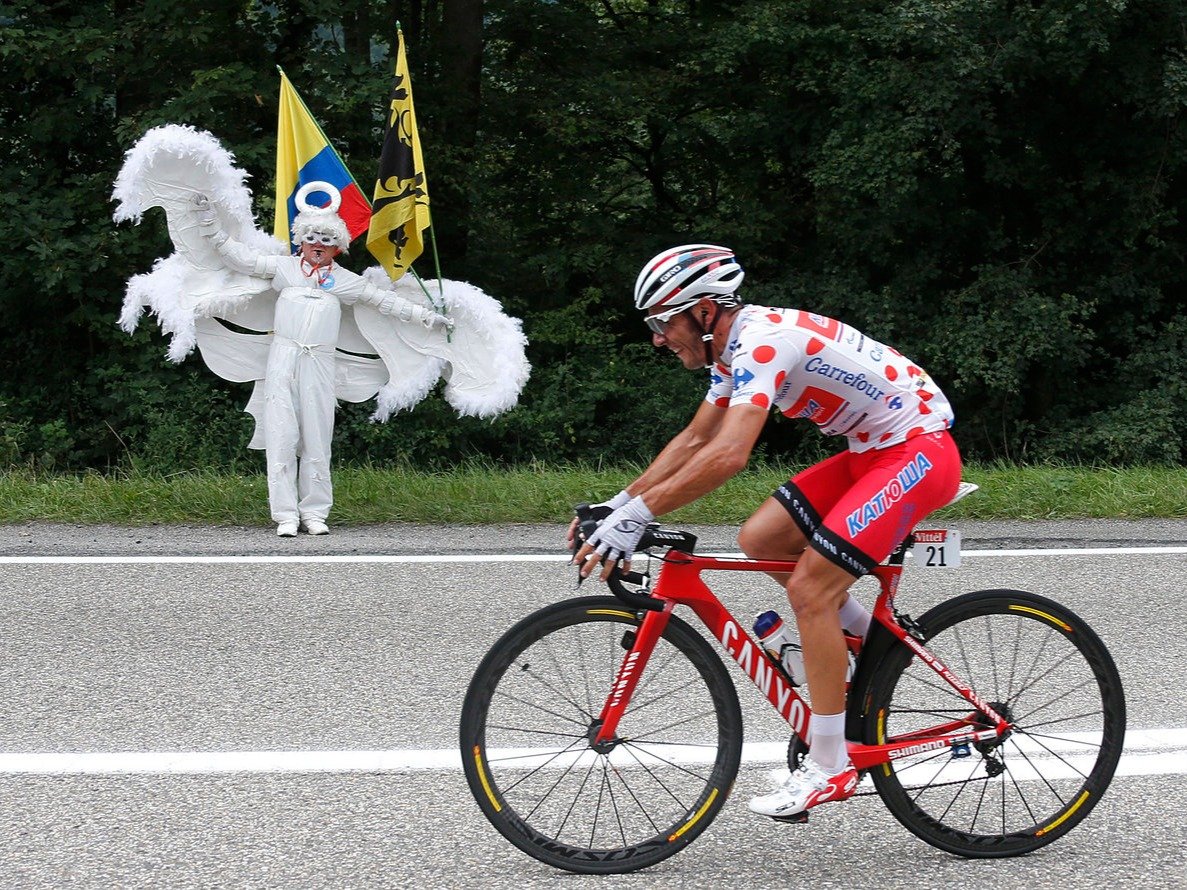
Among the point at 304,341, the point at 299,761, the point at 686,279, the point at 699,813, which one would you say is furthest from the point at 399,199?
the point at 699,813

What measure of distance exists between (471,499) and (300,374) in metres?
1.42

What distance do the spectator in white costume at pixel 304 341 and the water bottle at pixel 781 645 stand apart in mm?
5229

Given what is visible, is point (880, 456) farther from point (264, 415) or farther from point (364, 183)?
point (364, 183)

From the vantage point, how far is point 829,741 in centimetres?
379

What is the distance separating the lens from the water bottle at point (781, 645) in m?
3.91

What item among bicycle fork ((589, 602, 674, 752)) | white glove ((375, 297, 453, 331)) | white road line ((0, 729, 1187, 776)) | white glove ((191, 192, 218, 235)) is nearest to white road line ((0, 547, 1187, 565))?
white glove ((375, 297, 453, 331))

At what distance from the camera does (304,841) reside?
3.96 meters

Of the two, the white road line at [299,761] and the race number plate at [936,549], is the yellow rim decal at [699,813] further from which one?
the race number plate at [936,549]

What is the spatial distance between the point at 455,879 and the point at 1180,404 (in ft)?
48.9

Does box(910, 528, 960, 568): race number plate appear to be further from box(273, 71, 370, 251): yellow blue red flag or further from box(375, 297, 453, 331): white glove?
box(273, 71, 370, 251): yellow blue red flag

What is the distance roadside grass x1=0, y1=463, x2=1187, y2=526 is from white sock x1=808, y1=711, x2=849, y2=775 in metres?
4.79

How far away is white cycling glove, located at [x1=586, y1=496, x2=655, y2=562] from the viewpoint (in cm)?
352

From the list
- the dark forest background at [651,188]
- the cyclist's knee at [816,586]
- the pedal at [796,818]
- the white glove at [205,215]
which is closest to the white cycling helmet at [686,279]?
the cyclist's knee at [816,586]

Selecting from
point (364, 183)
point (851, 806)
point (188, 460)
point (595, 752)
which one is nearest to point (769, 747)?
point (851, 806)
